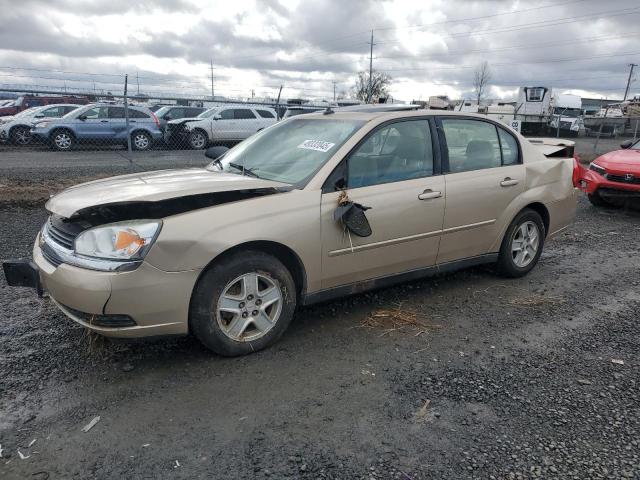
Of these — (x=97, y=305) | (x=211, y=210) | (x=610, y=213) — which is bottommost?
(x=610, y=213)

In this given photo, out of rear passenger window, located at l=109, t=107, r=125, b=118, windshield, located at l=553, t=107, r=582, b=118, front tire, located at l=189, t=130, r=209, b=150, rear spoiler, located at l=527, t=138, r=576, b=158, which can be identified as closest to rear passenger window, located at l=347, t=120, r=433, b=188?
rear spoiler, located at l=527, t=138, r=576, b=158

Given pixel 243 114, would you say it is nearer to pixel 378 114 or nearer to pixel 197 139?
pixel 197 139

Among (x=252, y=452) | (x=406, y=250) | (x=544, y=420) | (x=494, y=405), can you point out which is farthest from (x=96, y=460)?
(x=406, y=250)

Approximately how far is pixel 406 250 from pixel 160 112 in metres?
17.8

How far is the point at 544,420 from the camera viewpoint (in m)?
2.85

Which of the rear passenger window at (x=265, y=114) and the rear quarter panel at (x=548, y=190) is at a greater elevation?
the rear passenger window at (x=265, y=114)

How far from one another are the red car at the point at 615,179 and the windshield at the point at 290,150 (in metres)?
5.58

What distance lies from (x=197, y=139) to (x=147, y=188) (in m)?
14.2

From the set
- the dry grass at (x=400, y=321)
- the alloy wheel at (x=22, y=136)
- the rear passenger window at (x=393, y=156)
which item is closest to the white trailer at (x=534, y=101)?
the alloy wheel at (x=22, y=136)

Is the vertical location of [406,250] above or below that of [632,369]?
above

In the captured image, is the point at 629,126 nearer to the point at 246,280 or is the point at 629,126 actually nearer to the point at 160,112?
the point at 160,112

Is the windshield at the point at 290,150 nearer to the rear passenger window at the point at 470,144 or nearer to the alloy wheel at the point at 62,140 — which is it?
the rear passenger window at the point at 470,144

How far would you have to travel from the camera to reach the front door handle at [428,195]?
4.14 metres

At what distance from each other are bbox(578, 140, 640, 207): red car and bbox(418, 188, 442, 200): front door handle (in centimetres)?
503
